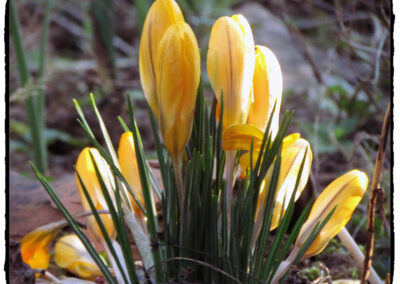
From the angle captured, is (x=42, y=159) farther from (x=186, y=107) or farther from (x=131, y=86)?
(x=131, y=86)

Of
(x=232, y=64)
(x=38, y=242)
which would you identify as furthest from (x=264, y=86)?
(x=38, y=242)

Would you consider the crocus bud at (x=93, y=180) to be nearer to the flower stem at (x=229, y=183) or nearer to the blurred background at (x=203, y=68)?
the flower stem at (x=229, y=183)

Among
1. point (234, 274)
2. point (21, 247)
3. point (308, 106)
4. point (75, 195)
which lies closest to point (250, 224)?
point (234, 274)

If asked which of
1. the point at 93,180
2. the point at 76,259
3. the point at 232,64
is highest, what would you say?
the point at 232,64

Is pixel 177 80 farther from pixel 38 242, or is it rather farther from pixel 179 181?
pixel 38 242

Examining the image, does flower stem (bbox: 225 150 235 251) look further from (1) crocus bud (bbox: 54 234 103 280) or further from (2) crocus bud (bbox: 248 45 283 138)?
(1) crocus bud (bbox: 54 234 103 280)

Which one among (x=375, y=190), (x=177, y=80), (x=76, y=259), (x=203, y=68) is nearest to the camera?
(x=177, y=80)
